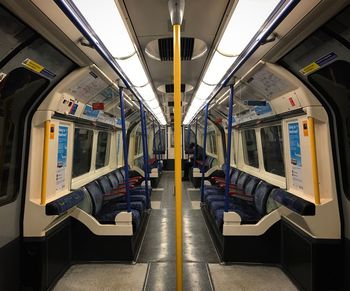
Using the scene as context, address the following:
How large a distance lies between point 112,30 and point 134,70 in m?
0.98

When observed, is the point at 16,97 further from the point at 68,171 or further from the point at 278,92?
the point at 278,92

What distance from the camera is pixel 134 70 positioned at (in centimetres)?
285

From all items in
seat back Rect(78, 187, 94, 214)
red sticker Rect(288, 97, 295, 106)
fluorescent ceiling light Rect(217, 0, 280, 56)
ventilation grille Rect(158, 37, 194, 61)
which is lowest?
seat back Rect(78, 187, 94, 214)

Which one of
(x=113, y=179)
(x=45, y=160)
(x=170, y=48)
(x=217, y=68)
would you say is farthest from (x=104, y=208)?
(x=217, y=68)

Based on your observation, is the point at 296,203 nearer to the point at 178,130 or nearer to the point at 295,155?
the point at 295,155

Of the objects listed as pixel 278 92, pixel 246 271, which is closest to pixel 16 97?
pixel 278 92

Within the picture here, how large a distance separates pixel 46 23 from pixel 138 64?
3.77 ft

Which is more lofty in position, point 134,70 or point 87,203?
point 134,70

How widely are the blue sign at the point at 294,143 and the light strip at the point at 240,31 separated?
117 cm

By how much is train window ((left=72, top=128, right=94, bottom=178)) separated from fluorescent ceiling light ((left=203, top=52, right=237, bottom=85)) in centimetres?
252

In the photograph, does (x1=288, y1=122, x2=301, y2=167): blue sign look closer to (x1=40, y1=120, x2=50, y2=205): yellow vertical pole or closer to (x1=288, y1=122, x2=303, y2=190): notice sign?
(x1=288, y1=122, x2=303, y2=190): notice sign

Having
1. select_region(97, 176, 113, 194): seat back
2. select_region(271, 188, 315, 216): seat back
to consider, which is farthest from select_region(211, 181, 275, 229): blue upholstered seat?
select_region(97, 176, 113, 194): seat back

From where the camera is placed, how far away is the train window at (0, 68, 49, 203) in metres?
2.15

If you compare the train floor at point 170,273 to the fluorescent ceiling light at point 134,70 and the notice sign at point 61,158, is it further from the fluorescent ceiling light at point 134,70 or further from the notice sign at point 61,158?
the fluorescent ceiling light at point 134,70
